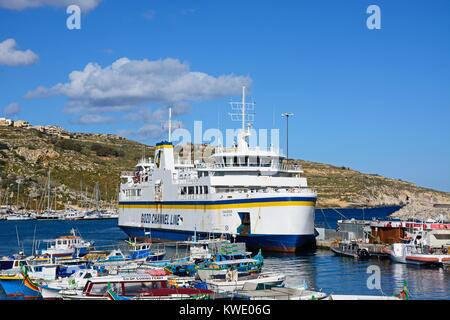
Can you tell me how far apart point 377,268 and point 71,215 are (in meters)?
104

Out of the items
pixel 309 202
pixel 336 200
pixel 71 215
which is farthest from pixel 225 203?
pixel 336 200

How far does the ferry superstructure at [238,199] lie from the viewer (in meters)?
45.1

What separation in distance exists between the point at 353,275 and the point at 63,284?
18.1m

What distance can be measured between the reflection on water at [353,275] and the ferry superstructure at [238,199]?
235cm

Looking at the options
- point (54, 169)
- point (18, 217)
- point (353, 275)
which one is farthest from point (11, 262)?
point (54, 169)

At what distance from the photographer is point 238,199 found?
47.1m

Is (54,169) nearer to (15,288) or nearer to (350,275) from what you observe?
(15,288)

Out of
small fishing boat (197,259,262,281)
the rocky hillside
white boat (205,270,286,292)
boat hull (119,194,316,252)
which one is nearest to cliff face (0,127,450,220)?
the rocky hillside

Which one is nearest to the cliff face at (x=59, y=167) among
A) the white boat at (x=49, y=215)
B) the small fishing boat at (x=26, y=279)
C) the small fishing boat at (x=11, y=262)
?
the white boat at (x=49, y=215)

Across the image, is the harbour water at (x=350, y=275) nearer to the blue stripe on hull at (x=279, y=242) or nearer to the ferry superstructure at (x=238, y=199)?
the blue stripe on hull at (x=279, y=242)

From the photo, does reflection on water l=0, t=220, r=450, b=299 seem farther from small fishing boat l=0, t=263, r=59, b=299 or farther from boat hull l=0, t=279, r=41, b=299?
boat hull l=0, t=279, r=41, b=299

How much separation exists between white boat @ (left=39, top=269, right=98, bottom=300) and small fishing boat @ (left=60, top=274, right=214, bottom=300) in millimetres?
3087
